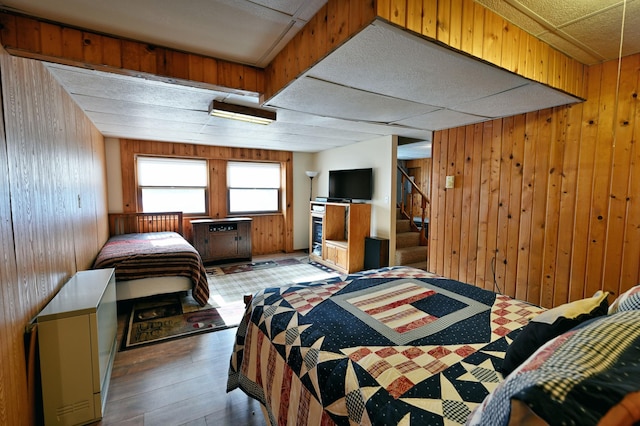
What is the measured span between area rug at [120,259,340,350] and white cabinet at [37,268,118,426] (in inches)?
34.4

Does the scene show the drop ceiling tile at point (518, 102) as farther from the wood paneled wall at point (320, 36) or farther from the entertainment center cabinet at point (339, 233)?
the entertainment center cabinet at point (339, 233)

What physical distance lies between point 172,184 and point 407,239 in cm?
453

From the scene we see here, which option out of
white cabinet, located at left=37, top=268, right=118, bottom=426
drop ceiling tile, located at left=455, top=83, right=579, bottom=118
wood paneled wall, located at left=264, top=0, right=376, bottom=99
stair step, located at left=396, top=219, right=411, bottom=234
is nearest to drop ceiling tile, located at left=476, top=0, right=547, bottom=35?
drop ceiling tile, located at left=455, top=83, right=579, bottom=118

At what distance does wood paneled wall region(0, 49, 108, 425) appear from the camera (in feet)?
4.65

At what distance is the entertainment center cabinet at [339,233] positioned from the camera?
4723 millimetres

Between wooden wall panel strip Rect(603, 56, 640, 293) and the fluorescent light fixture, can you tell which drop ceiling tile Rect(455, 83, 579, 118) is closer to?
wooden wall panel strip Rect(603, 56, 640, 293)

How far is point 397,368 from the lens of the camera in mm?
1045

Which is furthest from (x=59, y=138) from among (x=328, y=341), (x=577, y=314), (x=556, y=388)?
(x=577, y=314)

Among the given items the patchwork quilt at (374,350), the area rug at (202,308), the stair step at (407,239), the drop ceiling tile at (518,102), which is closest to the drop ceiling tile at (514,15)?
the drop ceiling tile at (518,102)

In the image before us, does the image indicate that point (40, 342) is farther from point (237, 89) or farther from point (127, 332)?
point (237, 89)

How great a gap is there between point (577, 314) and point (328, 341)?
905 millimetres

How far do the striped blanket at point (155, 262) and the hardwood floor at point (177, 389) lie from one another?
2.46ft

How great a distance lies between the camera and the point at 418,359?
111cm

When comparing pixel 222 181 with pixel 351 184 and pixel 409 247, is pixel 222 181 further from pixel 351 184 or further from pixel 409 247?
pixel 409 247
